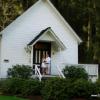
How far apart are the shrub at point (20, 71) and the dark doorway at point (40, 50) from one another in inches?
110

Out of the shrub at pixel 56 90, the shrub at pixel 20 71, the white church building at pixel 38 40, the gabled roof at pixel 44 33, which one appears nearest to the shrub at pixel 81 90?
the shrub at pixel 56 90

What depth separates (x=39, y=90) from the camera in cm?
2661

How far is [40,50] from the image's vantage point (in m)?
39.1

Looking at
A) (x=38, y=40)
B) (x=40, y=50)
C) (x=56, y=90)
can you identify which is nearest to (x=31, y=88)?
(x=56, y=90)

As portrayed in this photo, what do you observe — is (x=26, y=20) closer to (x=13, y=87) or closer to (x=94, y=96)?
(x=13, y=87)

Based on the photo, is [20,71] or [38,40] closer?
[20,71]

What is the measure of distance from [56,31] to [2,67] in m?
6.19

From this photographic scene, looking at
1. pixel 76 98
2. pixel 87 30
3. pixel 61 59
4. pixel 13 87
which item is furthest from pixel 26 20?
pixel 87 30

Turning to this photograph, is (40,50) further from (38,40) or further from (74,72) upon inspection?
(74,72)

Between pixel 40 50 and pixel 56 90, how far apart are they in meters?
14.8

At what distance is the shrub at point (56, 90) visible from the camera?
24172mm

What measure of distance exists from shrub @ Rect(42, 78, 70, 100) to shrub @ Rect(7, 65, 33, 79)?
1013 centimetres

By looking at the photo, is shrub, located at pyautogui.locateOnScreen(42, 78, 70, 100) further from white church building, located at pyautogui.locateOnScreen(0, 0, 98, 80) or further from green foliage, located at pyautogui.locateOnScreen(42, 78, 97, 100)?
white church building, located at pyautogui.locateOnScreen(0, 0, 98, 80)

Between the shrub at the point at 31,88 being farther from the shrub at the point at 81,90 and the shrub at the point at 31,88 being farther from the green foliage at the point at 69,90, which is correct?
the shrub at the point at 81,90
